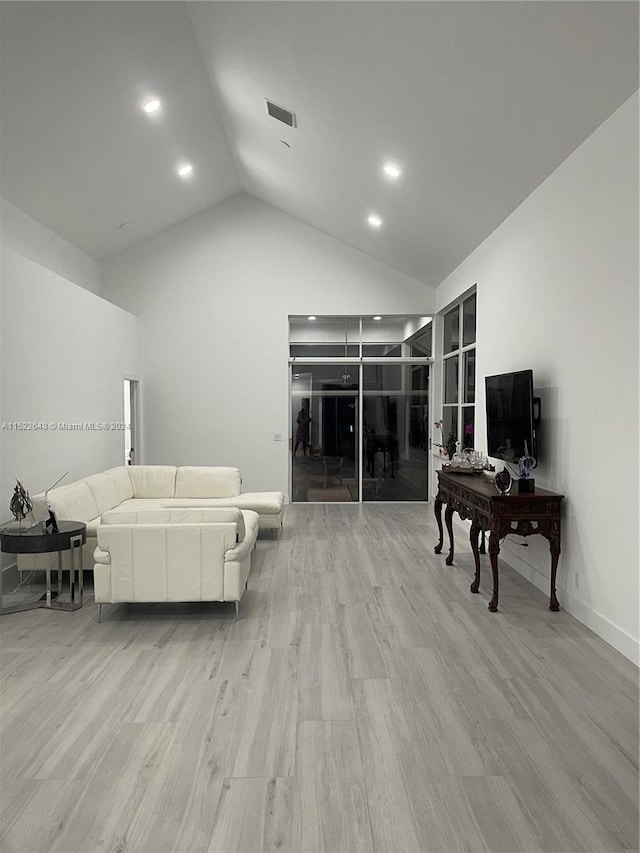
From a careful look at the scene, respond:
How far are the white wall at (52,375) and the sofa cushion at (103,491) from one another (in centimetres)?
41

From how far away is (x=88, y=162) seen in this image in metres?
6.57

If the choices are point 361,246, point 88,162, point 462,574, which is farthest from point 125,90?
point 462,574

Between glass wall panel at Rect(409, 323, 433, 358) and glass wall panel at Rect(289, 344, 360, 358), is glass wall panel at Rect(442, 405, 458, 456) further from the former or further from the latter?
glass wall panel at Rect(289, 344, 360, 358)

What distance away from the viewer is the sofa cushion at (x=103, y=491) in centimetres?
626

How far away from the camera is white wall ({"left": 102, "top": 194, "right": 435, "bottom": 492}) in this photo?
963 centimetres

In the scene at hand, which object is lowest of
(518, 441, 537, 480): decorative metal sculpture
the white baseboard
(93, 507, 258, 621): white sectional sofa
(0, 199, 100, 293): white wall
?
the white baseboard

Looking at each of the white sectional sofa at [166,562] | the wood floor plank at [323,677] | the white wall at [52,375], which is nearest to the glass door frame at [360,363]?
the white wall at [52,375]

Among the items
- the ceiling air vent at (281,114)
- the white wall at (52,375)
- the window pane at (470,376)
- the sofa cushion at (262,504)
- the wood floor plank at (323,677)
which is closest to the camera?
the wood floor plank at (323,677)

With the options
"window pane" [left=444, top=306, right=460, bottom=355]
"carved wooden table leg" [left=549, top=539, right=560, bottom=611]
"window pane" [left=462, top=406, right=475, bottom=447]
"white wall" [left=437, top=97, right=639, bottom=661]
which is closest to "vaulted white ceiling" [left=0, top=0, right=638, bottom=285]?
"white wall" [left=437, top=97, right=639, bottom=661]

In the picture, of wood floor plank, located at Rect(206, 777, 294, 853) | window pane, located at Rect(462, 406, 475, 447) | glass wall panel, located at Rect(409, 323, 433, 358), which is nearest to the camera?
wood floor plank, located at Rect(206, 777, 294, 853)

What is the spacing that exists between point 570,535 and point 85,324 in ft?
19.3

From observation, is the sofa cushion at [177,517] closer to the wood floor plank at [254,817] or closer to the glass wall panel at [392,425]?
the wood floor plank at [254,817]

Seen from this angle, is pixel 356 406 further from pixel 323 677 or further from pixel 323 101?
pixel 323 677

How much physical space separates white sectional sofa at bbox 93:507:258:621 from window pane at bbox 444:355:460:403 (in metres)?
5.25
